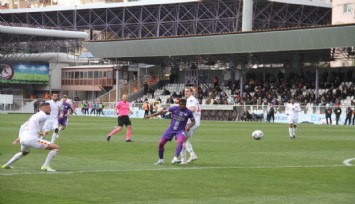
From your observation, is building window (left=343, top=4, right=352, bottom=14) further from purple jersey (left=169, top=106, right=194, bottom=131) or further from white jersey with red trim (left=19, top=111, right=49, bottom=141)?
white jersey with red trim (left=19, top=111, right=49, bottom=141)

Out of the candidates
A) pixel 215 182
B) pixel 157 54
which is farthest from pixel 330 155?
pixel 157 54

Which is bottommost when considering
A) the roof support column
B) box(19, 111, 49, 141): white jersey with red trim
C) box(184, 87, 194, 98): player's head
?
box(19, 111, 49, 141): white jersey with red trim

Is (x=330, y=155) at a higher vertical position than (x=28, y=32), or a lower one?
lower

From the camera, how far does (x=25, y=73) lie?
106562mm

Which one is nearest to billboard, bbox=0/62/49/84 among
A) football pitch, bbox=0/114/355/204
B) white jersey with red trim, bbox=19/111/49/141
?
football pitch, bbox=0/114/355/204

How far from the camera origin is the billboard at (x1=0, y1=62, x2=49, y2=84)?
4038 inches

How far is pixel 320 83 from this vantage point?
257 feet

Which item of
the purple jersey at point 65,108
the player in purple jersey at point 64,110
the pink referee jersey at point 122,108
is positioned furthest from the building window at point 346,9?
the pink referee jersey at point 122,108

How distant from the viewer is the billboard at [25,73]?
102562 mm

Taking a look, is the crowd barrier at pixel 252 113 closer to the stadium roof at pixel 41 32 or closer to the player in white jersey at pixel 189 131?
the stadium roof at pixel 41 32

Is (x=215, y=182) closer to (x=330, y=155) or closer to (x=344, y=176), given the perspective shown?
(x=344, y=176)

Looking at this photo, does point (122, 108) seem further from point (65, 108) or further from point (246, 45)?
point (246, 45)

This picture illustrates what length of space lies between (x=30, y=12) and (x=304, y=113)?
186 ft

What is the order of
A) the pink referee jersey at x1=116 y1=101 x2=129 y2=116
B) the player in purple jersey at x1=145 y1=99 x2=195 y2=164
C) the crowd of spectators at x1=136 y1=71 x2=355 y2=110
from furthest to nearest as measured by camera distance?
the crowd of spectators at x1=136 y1=71 x2=355 y2=110 → the pink referee jersey at x1=116 y1=101 x2=129 y2=116 → the player in purple jersey at x1=145 y1=99 x2=195 y2=164
